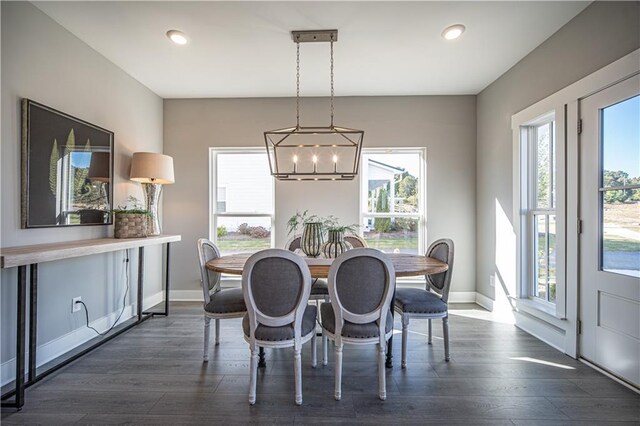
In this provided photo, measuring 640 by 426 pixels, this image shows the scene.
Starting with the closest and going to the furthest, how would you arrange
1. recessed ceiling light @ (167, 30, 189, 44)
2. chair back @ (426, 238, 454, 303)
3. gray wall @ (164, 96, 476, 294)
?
chair back @ (426, 238, 454, 303) < recessed ceiling light @ (167, 30, 189, 44) < gray wall @ (164, 96, 476, 294)

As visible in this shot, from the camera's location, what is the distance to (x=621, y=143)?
6.86ft

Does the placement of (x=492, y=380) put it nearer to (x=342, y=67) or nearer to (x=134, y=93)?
(x=342, y=67)

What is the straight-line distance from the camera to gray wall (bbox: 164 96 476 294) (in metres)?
3.99

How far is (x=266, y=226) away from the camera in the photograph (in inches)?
163

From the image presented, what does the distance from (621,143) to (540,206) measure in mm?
1029

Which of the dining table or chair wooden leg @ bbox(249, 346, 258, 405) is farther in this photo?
the dining table

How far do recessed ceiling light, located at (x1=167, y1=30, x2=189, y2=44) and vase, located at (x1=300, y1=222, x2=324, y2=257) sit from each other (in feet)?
6.52

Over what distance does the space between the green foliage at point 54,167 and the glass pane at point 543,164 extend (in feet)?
14.2

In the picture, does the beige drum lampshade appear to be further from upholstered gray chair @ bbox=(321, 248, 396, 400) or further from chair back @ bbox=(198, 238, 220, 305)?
upholstered gray chair @ bbox=(321, 248, 396, 400)

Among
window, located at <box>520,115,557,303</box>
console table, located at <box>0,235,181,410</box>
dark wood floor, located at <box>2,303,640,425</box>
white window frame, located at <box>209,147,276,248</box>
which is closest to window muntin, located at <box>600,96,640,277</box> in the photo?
window, located at <box>520,115,557,303</box>

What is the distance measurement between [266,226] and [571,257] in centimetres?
325

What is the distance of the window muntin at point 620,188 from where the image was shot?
6.59ft

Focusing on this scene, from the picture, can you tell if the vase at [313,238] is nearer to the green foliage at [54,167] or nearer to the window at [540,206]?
the green foliage at [54,167]

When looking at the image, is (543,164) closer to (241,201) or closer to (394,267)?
(394,267)
